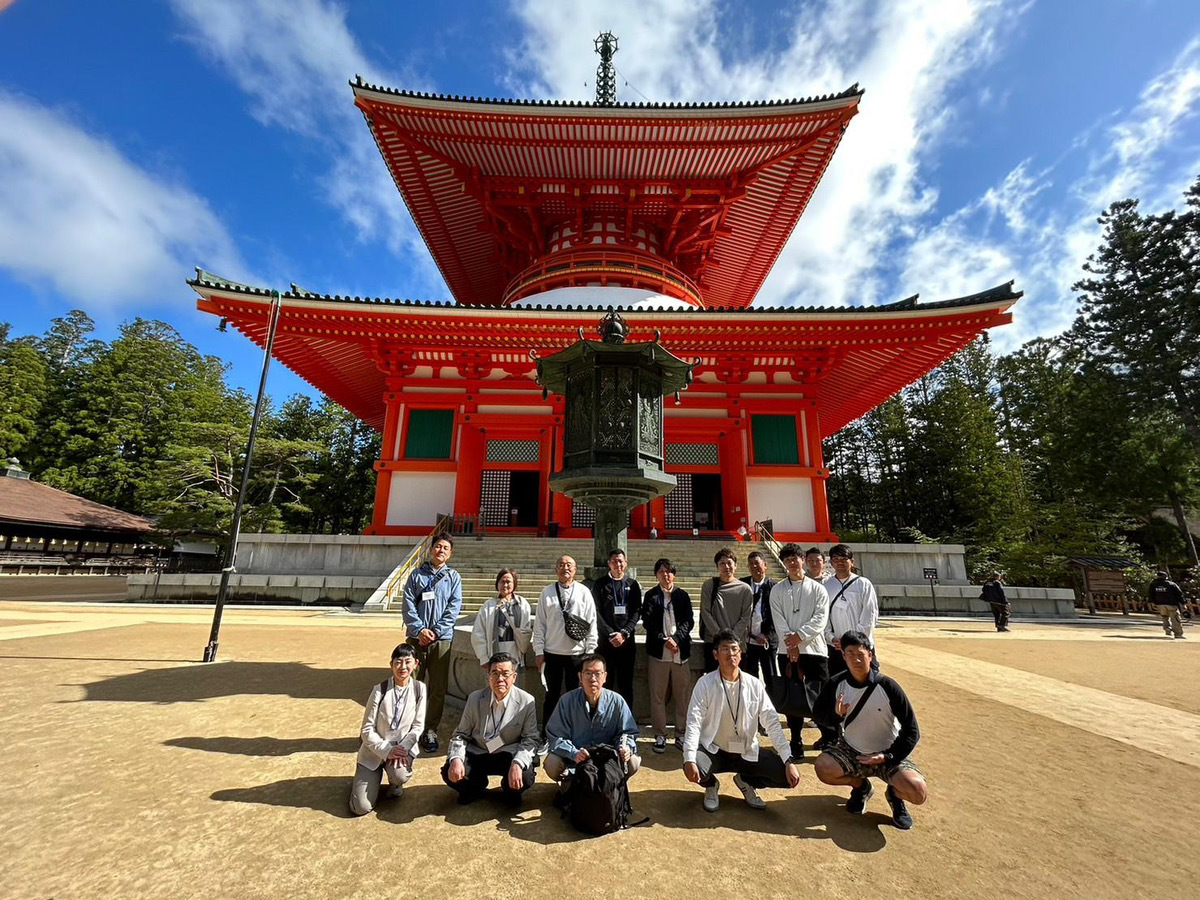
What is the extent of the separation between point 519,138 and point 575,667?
15300 millimetres

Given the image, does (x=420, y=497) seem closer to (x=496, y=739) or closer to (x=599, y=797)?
(x=496, y=739)

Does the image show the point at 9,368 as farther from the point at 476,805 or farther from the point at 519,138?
the point at 476,805

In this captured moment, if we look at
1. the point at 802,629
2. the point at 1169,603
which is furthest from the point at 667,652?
the point at 1169,603

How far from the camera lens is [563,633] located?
13.0 ft

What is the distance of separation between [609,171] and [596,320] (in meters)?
6.10

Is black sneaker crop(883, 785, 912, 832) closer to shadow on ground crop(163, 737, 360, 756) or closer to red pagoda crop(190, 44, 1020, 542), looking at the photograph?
shadow on ground crop(163, 737, 360, 756)

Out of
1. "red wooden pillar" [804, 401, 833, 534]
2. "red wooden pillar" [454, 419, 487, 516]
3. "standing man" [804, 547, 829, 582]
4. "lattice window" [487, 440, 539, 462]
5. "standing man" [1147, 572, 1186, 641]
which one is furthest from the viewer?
"lattice window" [487, 440, 539, 462]

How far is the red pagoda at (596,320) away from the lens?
43.3 feet

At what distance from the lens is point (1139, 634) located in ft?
35.2

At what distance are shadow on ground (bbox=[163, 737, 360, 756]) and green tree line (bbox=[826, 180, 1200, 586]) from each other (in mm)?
25067

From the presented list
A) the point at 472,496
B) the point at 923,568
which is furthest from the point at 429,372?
the point at 923,568

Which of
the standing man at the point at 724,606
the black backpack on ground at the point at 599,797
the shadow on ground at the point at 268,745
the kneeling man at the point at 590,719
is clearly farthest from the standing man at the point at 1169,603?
the shadow on ground at the point at 268,745

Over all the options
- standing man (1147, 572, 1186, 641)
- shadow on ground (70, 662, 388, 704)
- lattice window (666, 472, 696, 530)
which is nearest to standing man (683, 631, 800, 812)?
shadow on ground (70, 662, 388, 704)

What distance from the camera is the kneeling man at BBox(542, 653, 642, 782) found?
3.09 m
